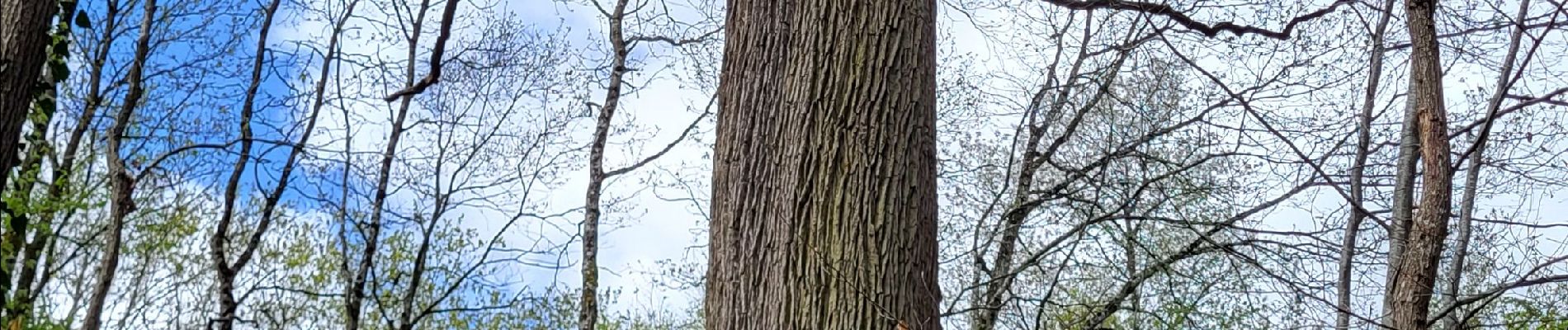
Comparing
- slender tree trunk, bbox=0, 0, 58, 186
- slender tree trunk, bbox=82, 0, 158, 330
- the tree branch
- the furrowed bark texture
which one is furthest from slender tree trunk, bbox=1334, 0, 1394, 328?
slender tree trunk, bbox=82, 0, 158, 330

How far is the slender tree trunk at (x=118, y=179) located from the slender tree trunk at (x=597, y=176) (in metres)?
2.38

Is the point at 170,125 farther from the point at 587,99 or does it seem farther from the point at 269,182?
the point at 587,99

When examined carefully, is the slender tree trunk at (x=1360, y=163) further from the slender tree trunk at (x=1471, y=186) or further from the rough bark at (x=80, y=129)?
the rough bark at (x=80, y=129)

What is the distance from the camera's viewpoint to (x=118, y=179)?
6.02 m

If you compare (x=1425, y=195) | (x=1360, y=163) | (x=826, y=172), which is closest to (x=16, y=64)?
(x=826, y=172)

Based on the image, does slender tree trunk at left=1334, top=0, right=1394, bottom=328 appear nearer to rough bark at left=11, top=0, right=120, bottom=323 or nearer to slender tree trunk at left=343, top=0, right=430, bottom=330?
slender tree trunk at left=343, top=0, right=430, bottom=330

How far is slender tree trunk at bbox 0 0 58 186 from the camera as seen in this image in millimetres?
3170

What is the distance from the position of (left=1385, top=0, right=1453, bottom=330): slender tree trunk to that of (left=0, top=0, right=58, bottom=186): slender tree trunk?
436 centimetres

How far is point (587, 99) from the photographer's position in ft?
25.0

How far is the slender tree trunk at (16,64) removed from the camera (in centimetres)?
317

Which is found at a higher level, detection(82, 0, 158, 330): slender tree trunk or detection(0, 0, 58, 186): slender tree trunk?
detection(82, 0, 158, 330): slender tree trunk

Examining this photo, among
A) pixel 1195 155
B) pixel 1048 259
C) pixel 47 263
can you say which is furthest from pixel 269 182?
pixel 1195 155

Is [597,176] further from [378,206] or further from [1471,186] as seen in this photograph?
[1471,186]

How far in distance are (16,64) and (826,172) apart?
2.40 metres
